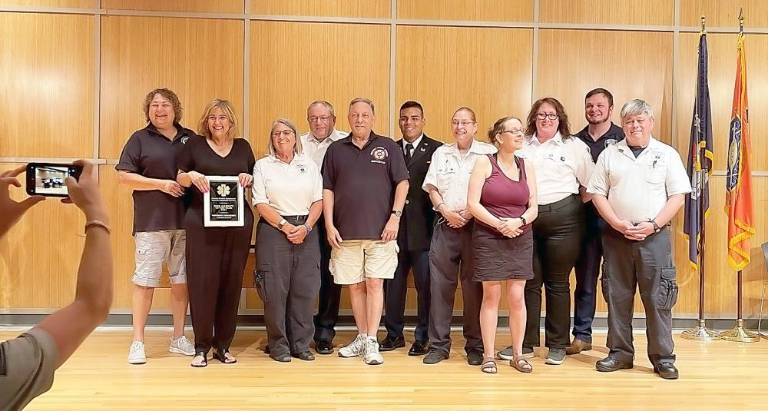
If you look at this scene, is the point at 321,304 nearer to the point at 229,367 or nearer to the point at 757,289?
the point at 229,367

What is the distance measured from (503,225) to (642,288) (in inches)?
37.6

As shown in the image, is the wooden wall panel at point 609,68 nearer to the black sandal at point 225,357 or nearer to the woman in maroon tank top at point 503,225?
the woman in maroon tank top at point 503,225

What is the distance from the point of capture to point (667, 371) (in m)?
4.48

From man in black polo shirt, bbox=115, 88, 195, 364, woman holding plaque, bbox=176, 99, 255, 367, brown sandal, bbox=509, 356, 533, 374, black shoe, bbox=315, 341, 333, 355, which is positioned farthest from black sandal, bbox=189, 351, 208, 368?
brown sandal, bbox=509, 356, 533, 374

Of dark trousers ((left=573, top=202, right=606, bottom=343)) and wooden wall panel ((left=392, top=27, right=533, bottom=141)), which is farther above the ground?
wooden wall panel ((left=392, top=27, right=533, bottom=141))

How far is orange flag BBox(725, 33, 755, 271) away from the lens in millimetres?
5758

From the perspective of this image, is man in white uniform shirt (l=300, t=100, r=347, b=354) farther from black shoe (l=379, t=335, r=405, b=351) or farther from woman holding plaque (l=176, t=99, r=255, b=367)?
woman holding plaque (l=176, t=99, r=255, b=367)

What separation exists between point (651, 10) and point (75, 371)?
5.03 metres

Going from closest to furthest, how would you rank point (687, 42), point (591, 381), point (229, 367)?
point (591, 381), point (229, 367), point (687, 42)

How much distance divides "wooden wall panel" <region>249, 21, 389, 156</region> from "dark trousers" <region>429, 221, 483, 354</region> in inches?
64.5

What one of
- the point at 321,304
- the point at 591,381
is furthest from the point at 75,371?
the point at 591,381

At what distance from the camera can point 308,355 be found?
16.0 ft

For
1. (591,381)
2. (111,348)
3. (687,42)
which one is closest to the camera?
(591,381)

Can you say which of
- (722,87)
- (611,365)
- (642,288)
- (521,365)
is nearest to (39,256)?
(521,365)
